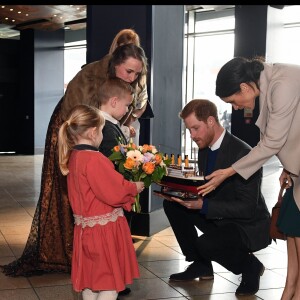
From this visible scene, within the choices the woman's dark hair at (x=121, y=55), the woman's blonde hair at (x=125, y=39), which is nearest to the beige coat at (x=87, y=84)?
the woman's dark hair at (x=121, y=55)

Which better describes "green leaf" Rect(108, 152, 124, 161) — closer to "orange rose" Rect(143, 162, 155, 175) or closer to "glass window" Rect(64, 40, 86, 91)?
"orange rose" Rect(143, 162, 155, 175)

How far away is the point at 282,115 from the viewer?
2531 mm

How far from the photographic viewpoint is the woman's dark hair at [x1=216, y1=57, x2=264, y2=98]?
2613 millimetres

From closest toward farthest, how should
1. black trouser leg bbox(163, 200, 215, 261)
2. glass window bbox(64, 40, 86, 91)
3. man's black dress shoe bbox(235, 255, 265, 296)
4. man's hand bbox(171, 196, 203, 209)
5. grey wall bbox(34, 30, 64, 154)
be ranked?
man's hand bbox(171, 196, 203, 209) < man's black dress shoe bbox(235, 255, 265, 296) < black trouser leg bbox(163, 200, 215, 261) < grey wall bbox(34, 30, 64, 154) < glass window bbox(64, 40, 86, 91)

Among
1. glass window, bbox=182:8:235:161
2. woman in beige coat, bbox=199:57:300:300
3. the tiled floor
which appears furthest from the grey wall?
woman in beige coat, bbox=199:57:300:300

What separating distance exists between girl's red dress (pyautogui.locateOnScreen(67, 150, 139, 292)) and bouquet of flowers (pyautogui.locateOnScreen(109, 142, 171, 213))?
117mm

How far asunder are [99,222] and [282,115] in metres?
1.01

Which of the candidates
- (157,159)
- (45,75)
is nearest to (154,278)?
(157,159)

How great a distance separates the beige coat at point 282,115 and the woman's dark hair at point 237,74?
39mm

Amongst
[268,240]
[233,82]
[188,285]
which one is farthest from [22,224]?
[233,82]

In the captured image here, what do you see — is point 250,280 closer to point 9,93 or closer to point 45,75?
point 45,75

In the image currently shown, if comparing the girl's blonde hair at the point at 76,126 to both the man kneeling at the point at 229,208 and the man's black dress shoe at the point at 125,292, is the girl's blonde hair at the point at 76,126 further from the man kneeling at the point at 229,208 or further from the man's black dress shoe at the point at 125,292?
the man's black dress shoe at the point at 125,292

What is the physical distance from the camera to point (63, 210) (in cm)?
374

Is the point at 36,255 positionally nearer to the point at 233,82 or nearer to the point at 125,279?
the point at 125,279
